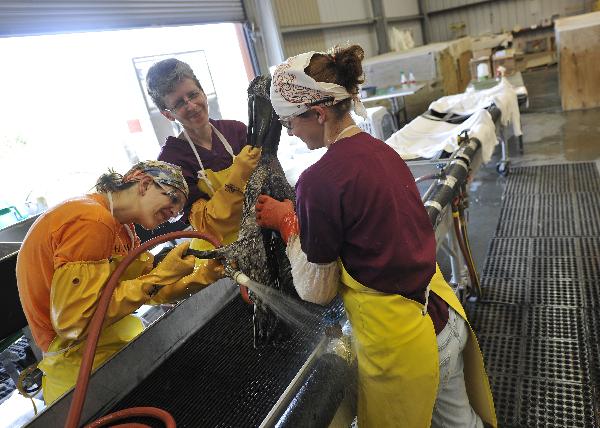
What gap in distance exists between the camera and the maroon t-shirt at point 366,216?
3.28 ft

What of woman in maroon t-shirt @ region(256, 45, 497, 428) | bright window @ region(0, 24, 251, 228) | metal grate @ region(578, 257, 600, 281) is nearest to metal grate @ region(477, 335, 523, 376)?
metal grate @ region(578, 257, 600, 281)

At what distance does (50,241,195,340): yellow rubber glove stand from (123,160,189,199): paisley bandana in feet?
1.04

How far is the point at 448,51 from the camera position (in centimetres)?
734

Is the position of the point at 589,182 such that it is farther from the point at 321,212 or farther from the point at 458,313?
the point at 321,212

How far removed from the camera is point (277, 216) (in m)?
1.27

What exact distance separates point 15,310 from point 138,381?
101 centimetres

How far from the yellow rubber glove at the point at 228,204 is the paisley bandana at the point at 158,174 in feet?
0.71

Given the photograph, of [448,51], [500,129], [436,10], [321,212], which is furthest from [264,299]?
[436,10]

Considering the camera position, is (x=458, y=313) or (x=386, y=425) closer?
(x=386, y=425)

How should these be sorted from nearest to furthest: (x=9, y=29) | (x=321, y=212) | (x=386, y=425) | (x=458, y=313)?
(x=321, y=212), (x=386, y=425), (x=458, y=313), (x=9, y=29)

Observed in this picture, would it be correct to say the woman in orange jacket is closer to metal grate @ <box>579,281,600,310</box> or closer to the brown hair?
the brown hair

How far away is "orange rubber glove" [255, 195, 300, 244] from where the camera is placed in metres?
1.22

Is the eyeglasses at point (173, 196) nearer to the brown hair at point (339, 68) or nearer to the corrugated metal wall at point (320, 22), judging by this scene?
the brown hair at point (339, 68)

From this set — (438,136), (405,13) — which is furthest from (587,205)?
(405,13)
